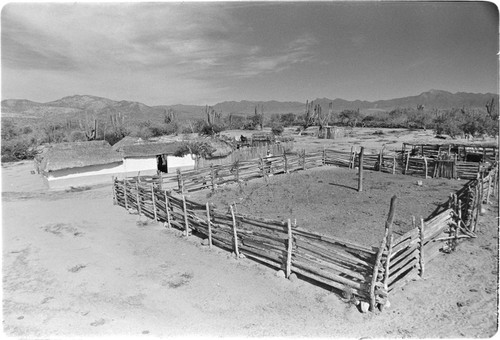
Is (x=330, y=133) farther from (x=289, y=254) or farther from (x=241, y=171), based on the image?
(x=289, y=254)

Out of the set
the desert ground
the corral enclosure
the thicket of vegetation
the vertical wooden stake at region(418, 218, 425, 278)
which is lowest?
the desert ground

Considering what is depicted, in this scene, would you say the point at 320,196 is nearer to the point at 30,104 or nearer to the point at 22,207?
the point at 22,207

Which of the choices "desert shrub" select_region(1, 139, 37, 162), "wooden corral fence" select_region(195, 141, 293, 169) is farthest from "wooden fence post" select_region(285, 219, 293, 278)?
"desert shrub" select_region(1, 139, 37, 162)

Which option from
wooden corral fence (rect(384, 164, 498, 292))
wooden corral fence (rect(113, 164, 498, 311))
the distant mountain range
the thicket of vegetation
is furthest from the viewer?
the distant mountain range

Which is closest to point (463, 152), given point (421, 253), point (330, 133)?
point (421, 253)

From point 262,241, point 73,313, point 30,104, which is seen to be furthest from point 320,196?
point 30,104

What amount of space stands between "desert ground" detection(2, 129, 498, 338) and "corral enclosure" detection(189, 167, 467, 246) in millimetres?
2101

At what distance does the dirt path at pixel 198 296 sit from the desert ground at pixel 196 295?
0.02 metres

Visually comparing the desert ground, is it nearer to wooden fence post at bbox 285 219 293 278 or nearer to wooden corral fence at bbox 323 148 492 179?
wooden fence post at bbox 285 219 293 278

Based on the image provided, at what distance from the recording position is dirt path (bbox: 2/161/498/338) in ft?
17.1

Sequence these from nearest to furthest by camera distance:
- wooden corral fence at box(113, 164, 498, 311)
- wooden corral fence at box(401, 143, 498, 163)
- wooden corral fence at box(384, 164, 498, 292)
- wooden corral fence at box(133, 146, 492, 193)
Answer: wooden corral fence at box(113, 164, 498, 311) → wooden corral fence at box(384, 164, 498, 292) → wooden corral fence at box(133, 146, 492, 193) → wooden corral fence at box(401, 143, 498, 163)

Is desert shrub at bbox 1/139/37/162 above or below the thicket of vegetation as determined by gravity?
below

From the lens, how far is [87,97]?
339 feet

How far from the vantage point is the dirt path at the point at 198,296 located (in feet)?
17.1
